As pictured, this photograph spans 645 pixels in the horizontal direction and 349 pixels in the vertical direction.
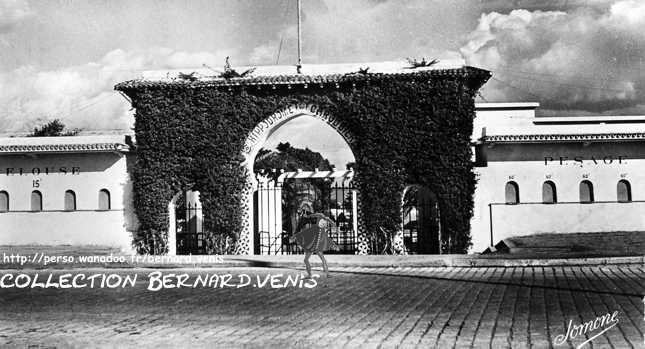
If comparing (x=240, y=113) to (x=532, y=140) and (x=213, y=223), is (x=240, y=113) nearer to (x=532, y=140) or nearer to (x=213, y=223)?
(x=213, y=223)

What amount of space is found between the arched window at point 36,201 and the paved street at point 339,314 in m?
12.7

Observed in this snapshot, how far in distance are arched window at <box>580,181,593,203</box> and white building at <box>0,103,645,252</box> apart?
0.03 meters

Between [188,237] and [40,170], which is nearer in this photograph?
[40,170]

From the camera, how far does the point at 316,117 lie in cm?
2348

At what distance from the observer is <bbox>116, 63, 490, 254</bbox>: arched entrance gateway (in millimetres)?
22625

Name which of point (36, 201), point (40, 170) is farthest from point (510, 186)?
point (36, 201)

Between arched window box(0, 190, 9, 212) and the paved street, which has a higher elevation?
arched window box(0, 190, 9, 212)

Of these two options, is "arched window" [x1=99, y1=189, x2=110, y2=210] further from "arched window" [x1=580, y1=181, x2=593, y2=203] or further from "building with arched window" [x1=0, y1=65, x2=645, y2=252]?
"arched window" [x1=580, y1=181, x2=593, y2=203]

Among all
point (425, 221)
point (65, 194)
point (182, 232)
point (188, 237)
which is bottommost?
point (188, 237)

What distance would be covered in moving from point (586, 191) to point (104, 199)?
1674 cm

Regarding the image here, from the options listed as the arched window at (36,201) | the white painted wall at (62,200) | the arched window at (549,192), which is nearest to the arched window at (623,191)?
the arched window at (549,192)

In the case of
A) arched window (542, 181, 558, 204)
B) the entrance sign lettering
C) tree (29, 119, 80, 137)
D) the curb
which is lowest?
the curb

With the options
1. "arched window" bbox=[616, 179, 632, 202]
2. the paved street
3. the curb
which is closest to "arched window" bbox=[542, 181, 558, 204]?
"arched window" bbox=[616, 179, 632, 202]

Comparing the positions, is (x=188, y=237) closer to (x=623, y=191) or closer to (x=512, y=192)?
(x=512, y=192)
